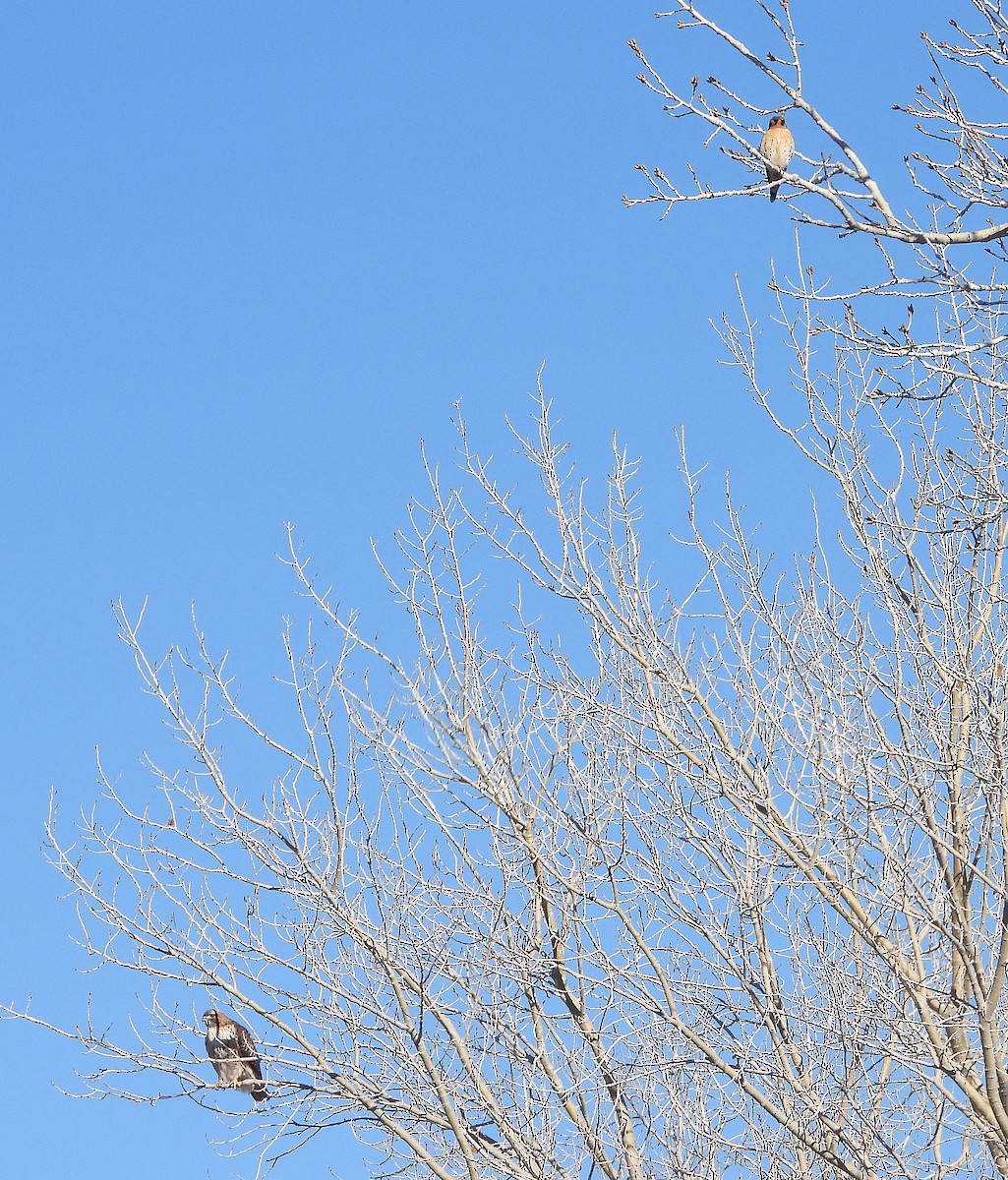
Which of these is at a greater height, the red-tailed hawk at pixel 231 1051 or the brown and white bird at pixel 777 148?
the brown and white bird at pixel 777 148

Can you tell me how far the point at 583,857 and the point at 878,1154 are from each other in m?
1.68

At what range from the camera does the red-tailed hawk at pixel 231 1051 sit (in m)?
6.39

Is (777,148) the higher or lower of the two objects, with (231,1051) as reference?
Result: higher

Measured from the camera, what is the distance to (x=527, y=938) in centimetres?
674

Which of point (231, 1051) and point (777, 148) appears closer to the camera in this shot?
point (777, 148)

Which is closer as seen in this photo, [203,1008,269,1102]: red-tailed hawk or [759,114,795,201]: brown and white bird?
[759,114,795,201]: brown and white bird

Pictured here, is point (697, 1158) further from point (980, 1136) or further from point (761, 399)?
point (761, 399)

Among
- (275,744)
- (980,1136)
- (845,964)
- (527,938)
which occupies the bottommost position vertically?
(980,1136)

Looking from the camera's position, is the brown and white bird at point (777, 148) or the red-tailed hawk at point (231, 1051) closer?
the brown and white bird at point (777, 148)

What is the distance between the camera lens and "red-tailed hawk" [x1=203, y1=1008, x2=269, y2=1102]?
6.39 meters

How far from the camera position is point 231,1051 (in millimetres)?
6465

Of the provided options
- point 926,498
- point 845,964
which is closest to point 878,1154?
point 845,964

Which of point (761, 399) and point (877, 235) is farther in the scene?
point (761, 399)

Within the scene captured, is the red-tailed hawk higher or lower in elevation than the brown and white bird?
lower
